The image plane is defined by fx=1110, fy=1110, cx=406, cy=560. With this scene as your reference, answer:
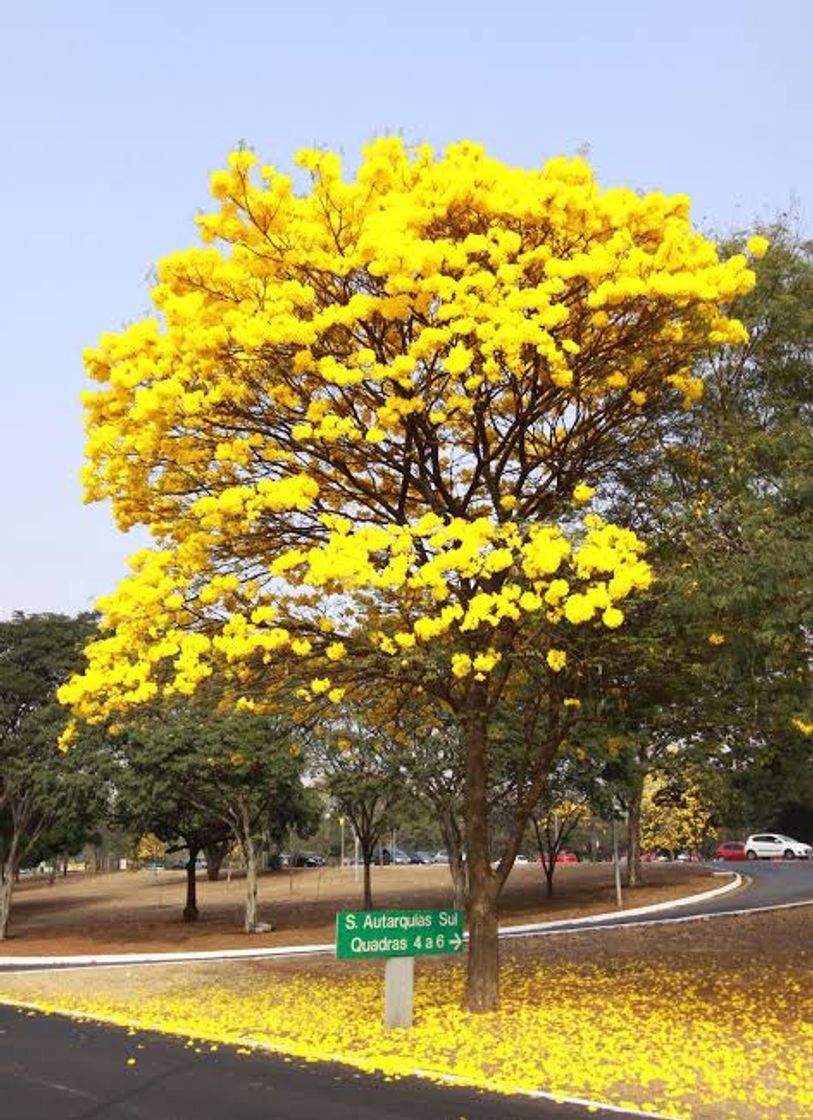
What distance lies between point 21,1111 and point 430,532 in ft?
19.9

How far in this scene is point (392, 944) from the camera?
12.3 metres

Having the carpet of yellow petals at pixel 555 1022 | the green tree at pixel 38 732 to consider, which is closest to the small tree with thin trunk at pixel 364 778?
the green tree at pixel 38 732

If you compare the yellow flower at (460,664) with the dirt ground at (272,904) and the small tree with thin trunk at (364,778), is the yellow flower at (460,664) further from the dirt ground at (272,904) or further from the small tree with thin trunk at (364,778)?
the dirt ground at (272,904)

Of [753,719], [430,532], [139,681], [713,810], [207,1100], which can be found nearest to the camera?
[207,1100]

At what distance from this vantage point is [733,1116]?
813cm

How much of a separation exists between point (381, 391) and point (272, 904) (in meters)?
33.7

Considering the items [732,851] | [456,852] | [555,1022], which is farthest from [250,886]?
[732,851]

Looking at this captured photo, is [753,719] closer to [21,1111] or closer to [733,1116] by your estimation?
[733,1116]

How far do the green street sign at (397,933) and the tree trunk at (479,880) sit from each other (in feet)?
0.91

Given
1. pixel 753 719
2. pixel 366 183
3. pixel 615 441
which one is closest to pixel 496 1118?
pixel 753 719

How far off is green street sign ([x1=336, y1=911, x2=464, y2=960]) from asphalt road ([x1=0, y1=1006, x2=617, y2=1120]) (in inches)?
64.4

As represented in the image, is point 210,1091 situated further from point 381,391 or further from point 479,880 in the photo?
point 381,391

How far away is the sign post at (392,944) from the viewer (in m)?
12.0

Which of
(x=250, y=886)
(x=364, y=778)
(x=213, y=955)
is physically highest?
(x=364, y=778)
